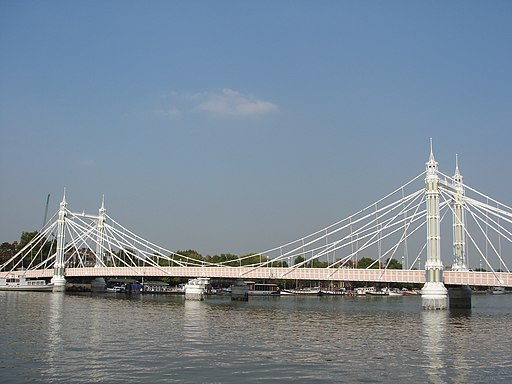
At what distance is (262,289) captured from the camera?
12094 centimetres

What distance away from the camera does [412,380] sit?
21219 mm

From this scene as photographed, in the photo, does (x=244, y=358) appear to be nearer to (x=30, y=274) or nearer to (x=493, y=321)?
(x=493, y=321)

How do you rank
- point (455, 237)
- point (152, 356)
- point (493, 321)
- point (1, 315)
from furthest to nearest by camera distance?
point (455, 237) → point (493, 321) → point (1, 315) → point (152, 356)

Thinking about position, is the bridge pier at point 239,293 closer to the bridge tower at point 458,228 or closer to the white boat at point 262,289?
the white boat at point 262,289

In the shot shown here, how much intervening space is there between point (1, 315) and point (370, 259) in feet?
376

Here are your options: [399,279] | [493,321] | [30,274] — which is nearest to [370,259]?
[30,274]

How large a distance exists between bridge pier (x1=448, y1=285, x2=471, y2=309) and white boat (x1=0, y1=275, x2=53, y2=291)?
5985cm

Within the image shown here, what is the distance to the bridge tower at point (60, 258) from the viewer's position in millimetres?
95550

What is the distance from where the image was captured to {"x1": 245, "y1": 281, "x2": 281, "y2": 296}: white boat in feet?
375

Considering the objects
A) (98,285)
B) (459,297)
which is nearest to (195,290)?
(459,297)

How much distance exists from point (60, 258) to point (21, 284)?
25.8ft

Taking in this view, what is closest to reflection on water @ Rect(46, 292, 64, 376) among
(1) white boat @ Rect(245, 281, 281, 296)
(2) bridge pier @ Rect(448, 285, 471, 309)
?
(2) bridge pier @ Rect(448, 285, 471, 309)

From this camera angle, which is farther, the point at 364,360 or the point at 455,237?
the point at 455,237

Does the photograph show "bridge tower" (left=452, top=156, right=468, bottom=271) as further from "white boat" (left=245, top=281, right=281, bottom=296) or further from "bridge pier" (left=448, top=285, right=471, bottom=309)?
"white boat" (left=245, top=281, right=281, bottom=296)
